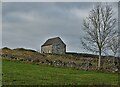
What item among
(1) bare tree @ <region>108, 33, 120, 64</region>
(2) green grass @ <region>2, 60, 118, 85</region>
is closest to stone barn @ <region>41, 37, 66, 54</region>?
(1) bare tree @ <region>108, 33, 120, 64</region>

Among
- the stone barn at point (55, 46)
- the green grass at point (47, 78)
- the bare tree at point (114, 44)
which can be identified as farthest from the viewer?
the stone barn at point (55, 46)

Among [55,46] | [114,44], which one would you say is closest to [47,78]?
[114,44]

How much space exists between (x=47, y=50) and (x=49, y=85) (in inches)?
2416

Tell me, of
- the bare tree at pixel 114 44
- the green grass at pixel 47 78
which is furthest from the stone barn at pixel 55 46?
the green grass at pixel 47 78

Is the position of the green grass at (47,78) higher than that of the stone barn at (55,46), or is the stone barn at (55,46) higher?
the stone barn at (55,46)

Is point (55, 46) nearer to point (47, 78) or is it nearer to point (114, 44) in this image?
point (114, 44)

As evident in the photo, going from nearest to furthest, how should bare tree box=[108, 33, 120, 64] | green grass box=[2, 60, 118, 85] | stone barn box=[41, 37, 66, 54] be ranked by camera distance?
green grass box=[2, 60, 118, 85] < bare tree box=[108, 33, 120, 64] < stone barn box=[41, 37, 66, 54]

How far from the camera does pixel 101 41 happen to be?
37.6 m

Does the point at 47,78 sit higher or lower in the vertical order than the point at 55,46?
lower

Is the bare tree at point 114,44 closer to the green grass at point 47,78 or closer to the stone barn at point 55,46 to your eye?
the green grass at point 47,78

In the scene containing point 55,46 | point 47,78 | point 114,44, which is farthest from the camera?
point 55,46

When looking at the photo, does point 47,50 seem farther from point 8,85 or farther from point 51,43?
point 8,85

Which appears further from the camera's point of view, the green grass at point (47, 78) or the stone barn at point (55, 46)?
the stone barn at point (55, 46)

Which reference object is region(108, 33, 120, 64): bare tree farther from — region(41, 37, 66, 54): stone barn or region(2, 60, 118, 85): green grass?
region(41, 37, 66, 54): stone barn
